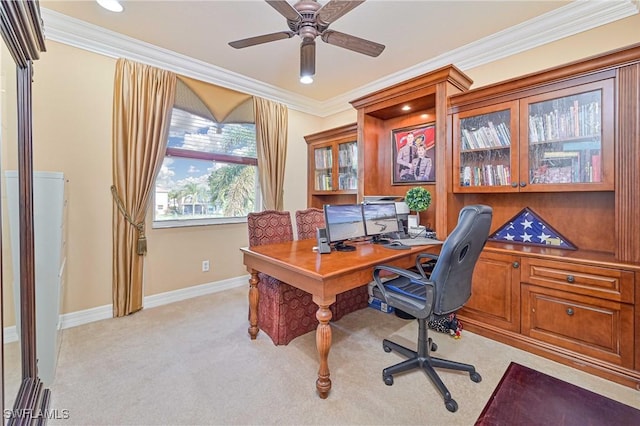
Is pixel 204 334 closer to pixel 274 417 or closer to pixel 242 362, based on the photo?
pixel 242 362

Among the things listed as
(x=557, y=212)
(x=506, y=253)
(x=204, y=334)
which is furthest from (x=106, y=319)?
(x=557, y=212)

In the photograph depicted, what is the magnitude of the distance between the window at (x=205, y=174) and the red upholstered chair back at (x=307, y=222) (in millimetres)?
1176

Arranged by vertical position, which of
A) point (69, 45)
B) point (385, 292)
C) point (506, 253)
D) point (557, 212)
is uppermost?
point (69, 45)

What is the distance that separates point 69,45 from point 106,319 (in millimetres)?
2601

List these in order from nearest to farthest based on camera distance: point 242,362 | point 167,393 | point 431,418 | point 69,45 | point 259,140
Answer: point 431,418 < point 167,393 < point 242,362 < point 69,45 < point 259,140

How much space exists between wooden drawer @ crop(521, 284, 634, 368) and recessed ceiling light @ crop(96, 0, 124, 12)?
12.9 ft

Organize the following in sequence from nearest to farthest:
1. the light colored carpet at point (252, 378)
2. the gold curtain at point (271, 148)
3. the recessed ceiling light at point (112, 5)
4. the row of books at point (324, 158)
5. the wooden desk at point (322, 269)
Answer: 1. the light colored carpet at point (252, 378)
2. the wooden desk at point (322, 269)
3. the recessed ceiling light at point (112, 5)
4. the gold curtain at point (271, 148)
5. the row of books at point (324, 158)

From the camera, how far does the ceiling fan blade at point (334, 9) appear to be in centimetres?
168

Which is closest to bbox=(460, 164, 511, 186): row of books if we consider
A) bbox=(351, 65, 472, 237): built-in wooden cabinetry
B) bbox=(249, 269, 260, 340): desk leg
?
bbox=(351, 65, 472, 237): built-in wooden cabinetry

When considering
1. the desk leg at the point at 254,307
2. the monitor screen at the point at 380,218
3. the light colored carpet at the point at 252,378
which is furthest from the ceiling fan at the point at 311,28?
the light colored carpet at the point at 252,378

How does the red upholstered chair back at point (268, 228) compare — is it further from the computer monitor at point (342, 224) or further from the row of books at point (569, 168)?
the row of books at point (569, 168)

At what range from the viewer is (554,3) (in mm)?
2219

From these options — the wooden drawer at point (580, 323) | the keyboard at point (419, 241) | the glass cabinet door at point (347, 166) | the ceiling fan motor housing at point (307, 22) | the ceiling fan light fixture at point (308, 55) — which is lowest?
the wooden drawer at point (580, 323)

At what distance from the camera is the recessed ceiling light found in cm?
215
